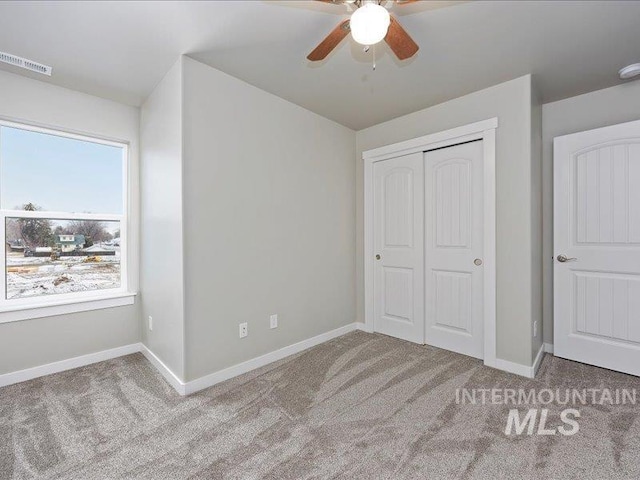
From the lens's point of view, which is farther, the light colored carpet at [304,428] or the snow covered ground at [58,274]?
the snow covered ground at [58,274]

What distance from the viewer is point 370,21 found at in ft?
4.34

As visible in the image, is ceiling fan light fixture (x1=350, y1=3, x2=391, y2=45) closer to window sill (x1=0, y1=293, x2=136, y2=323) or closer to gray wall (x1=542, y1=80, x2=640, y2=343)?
gray wall (x1=542, y1=80, x2=640, y2=343)

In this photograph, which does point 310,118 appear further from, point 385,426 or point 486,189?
point 385,426

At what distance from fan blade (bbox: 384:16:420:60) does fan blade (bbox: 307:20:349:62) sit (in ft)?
0.74

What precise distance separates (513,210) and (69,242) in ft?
12.9

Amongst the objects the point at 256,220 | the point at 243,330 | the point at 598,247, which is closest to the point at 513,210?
the point at 598,247

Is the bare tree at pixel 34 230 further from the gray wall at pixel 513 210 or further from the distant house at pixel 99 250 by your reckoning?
the gray wall at pixel 513 210

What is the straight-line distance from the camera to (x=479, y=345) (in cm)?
278

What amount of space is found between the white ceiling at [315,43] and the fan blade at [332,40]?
0.73 feet

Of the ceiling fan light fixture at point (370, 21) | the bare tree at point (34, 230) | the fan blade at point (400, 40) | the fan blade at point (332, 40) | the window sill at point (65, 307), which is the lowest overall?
the window sill at point (65, 307)

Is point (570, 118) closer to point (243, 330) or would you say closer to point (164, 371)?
point (243, 330)

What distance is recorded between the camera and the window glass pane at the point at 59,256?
254 cm

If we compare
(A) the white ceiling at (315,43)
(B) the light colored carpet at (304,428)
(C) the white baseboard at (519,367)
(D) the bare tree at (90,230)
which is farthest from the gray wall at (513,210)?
(D) the bare tree at (90,230)

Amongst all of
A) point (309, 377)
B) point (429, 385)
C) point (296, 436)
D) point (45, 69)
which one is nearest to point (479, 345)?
point (429, 385)
